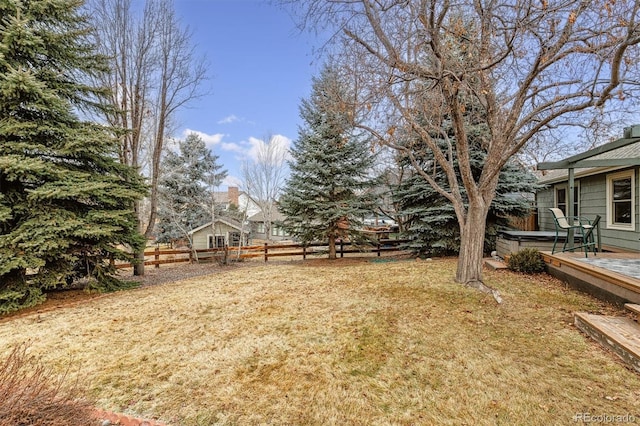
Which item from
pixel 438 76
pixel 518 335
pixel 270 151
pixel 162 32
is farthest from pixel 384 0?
pixel 270 151

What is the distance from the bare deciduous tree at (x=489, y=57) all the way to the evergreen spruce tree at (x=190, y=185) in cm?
1315

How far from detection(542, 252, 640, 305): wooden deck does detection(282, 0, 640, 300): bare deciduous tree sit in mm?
1517

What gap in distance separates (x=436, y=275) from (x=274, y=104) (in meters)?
11.1

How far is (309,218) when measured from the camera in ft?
35.0

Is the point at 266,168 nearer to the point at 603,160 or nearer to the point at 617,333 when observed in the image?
the point at 603,160

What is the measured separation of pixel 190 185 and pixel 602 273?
1731 cm

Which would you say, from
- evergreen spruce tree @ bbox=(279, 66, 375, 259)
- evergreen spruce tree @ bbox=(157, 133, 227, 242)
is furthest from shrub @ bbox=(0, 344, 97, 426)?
evergreen spruce tree @ bbox=(157, 133, 227, 242)

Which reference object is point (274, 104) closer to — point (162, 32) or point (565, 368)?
point (162, 32)

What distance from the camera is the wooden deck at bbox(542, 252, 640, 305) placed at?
400 cm

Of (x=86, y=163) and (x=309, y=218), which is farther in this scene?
(x=309, y=218)

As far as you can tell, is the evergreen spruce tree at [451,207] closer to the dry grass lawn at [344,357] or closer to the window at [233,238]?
the dry grass lawn at [344,357]

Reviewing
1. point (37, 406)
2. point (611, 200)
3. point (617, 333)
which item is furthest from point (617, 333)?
point (611, 200)

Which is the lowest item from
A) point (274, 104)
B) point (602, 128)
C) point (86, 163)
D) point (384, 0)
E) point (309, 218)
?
point (309, 218)

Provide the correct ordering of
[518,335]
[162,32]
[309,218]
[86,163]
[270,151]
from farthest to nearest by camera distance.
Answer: [270,151] < [309,218] < [162,32] < [86,163] < [518,335]
